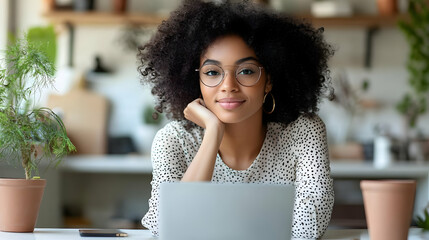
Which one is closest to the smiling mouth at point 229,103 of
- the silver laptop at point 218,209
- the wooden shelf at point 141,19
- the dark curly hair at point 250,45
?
the dark curly hair at point 250,45

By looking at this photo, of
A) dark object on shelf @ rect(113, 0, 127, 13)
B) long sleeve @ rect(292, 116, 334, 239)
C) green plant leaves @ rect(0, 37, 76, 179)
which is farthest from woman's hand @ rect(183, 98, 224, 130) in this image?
dark object on shelf @ rect(113, 0, 127, 13)

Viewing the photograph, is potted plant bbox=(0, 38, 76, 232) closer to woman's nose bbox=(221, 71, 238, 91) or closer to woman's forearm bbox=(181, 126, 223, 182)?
woman's forearm bbox=(181, 126, 223, 182)

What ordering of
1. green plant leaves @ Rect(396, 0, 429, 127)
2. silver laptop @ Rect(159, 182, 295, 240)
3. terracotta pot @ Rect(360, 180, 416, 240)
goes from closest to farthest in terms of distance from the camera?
silver laptop @ Rect(159, 182, 295, 240) → terracotta pot @ Rect(360, 180, 416, 240) → green plant leaves @ Rect(396, 0, 429, 127)

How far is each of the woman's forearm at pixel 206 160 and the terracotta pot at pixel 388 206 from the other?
1.77 feet

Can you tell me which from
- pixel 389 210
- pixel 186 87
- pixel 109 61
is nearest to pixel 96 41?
pixel 109 61

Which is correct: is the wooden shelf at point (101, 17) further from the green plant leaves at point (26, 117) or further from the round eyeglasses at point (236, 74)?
the green plant leaves at point (26, 117)

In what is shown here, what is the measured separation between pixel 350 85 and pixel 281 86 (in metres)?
3.24

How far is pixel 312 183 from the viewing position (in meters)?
1.92

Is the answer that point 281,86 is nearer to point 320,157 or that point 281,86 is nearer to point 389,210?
point 320,157

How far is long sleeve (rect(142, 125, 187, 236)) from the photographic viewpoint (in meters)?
1.86

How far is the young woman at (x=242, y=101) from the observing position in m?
1.88

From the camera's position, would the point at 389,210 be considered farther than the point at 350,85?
No

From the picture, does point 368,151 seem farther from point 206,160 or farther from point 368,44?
point 206,160

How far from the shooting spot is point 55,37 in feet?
16.8
